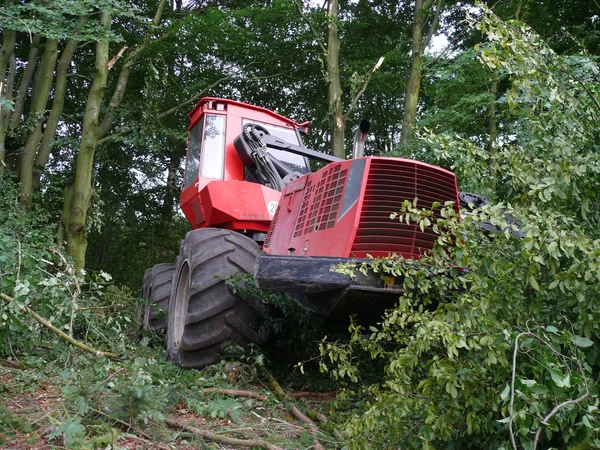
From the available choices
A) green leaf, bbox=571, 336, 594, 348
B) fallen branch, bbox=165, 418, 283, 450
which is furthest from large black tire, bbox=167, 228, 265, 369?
green leaf, bbox=571, 336, 594, 348

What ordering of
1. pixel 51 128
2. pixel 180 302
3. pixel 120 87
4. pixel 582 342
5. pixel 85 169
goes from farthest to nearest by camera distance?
pixel 120 87 < pixel 51 128 < pixel 85 169 < pixel 180 302 < pixel 582 342

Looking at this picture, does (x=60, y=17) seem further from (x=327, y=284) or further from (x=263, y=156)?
(x=327, y=284)

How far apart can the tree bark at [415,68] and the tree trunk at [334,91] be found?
1265mm

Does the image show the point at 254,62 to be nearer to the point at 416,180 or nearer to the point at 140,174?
the point at 140,174

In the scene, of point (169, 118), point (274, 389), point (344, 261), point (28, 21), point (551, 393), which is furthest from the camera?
point (169, 118)

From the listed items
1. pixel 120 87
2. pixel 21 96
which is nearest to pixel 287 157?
pixel 21 96

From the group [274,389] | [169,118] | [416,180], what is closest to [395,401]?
[416,180]

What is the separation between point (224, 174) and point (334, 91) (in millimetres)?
6292

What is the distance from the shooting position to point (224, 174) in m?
6.72

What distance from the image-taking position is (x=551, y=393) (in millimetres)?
2732

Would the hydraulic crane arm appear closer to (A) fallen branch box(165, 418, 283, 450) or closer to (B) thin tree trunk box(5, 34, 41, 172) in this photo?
(A) fallen branch box(165, 418, 283, 450)

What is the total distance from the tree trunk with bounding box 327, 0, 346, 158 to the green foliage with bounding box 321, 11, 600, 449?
8150 mm

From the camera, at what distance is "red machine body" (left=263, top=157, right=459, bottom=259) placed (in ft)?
13.8

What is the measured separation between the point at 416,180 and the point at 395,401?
5.27ft
